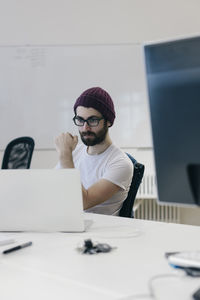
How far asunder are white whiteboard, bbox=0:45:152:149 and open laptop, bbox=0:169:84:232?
6.58 feet

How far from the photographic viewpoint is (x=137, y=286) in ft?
2.67

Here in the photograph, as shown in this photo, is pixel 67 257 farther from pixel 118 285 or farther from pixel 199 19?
pixel 199 19

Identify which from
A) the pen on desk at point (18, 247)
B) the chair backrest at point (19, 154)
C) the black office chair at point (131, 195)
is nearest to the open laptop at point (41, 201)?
the pen on desk at point (18, 247)

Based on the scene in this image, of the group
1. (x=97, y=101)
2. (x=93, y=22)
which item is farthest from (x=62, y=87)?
(x=97, y=101)

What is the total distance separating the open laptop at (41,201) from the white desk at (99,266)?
4 cm

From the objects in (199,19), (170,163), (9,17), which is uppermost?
(9,17)

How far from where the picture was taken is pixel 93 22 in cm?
322

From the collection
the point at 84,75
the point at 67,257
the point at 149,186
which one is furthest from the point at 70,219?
the point at 84,75

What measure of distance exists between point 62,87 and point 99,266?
8.17 ft

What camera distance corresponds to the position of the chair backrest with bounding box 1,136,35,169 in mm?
2510

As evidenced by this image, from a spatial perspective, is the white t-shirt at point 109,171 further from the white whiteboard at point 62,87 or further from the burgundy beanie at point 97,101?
the white whiteboard at point 62,87

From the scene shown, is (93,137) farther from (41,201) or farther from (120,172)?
(41,201)

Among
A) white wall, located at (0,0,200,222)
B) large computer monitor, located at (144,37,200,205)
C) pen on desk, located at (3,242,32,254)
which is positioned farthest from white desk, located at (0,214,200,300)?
white wall, located at (0,0,200,222)

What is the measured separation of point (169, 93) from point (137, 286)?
426mm
